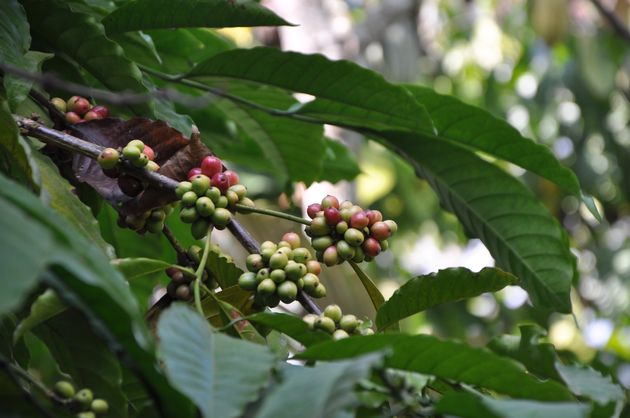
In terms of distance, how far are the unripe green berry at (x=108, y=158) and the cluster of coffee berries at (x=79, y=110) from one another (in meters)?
0.13

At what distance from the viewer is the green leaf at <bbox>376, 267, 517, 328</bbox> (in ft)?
3.16

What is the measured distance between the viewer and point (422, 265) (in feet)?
18.9

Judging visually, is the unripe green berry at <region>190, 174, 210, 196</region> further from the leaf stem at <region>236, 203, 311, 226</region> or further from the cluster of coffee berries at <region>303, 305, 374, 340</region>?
the cluster of coffee berries at <region>303, 305, 374, 340</region>

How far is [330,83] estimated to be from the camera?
120 centimetres

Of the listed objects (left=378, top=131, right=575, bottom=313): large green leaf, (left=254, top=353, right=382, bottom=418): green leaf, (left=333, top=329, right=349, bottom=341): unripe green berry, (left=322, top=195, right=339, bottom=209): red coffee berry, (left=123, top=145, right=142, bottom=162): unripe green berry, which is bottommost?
(left=378, top=131, right=575, bottom=313): large green leaf

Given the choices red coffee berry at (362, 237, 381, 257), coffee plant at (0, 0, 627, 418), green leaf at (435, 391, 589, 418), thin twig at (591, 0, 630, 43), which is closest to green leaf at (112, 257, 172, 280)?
coffee plant at (0, 0, 627, 418)

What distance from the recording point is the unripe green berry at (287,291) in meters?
0.92

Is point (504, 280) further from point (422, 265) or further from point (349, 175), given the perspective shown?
point (422, 265)

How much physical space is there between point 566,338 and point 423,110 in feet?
12.9

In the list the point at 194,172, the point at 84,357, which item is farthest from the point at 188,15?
the point at 84,357

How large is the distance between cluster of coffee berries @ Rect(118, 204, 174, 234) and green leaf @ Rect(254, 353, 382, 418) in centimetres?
39

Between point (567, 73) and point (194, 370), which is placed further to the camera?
point (567, 73)

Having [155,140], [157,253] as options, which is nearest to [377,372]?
[155,140]

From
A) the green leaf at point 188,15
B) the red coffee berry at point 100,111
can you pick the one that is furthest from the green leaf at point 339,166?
the red coffee berry at point 100,111
